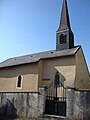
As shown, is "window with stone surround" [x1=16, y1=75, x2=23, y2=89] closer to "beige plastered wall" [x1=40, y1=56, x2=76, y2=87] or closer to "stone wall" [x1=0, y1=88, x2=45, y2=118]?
"beige plastered wall" [x1=40, y1=56, x2=76, y2=87]

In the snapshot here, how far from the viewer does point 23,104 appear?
13.9m

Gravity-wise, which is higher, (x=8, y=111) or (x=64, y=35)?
(x=64, y=35)

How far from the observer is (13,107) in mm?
14594

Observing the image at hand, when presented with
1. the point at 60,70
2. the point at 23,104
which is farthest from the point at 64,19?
the point at 23,104

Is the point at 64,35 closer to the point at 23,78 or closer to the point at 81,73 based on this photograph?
the point at 81,73

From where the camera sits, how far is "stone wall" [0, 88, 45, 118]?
1302cm

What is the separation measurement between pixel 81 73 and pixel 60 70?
2.85 m

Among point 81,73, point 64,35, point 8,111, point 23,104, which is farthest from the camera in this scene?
point 64,35

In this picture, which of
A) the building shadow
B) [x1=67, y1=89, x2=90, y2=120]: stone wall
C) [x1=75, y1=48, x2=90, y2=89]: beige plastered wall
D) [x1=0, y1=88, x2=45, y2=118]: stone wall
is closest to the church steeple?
[x1=75, y1=48, x2=90, y2=89]: beige plastered wall

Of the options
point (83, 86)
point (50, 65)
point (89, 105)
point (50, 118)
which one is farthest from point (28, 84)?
point (89, 105)

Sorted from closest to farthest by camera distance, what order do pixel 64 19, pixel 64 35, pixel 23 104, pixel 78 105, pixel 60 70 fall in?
1. pixel 78 105
2. pixel 23 104
3. pixel 60 70
4. pixel 64 35
5. pixel 64 19

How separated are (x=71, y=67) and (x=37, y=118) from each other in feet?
25.3

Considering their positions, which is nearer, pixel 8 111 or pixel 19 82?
pixel 8 111

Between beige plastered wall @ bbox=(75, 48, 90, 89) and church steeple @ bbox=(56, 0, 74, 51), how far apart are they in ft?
7.25
